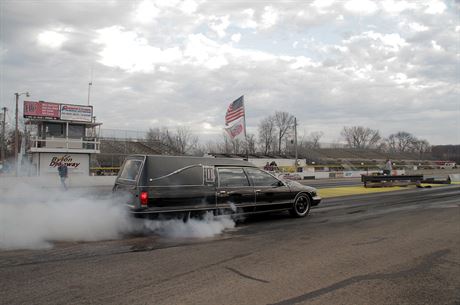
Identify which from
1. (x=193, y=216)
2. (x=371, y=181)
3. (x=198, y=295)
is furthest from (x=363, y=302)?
(x=371, y=181)

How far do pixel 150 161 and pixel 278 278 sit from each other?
3.77 metres

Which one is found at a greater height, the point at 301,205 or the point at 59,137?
the point at 59,137

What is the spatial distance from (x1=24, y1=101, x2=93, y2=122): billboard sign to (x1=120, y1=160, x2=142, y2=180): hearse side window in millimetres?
20856

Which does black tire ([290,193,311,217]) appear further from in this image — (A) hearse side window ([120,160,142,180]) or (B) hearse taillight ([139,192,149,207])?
(A) hearse side window ([120,160,142,180])

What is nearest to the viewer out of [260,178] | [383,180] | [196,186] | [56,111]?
[196,186]

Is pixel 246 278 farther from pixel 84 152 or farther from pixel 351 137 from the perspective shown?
pixel 351 137

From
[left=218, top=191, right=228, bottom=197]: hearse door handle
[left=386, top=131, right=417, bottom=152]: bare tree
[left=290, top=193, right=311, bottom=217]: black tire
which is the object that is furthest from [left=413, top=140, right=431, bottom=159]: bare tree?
[left=218, top=191, right=228, bottom=197]: hearse door handle

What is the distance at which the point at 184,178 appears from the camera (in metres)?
7.61

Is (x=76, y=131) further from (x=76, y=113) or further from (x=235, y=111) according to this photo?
(x=235, y=111)

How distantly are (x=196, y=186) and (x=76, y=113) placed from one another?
2228 cm

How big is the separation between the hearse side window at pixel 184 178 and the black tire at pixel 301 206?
9.95 feet

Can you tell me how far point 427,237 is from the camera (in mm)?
7422

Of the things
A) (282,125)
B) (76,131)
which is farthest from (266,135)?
(76,131)

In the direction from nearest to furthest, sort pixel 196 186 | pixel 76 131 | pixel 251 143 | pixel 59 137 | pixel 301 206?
pixel 196 186, pixel 301 206, pixel 59 137, pixel 76 131, pixel 251 143
